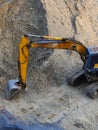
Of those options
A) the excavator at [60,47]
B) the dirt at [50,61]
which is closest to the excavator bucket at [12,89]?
the excavator at [60,47]

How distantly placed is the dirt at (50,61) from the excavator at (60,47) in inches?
10.1

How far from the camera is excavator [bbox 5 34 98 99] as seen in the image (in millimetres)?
10531

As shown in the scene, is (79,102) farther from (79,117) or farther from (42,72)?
(42,72)

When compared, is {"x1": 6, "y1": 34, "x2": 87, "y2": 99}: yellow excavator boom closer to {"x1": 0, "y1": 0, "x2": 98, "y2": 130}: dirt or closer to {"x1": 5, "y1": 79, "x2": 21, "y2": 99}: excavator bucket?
{"x1": 5, "y1": 79, "x2": 21, "y2": 99}: excavator bucket

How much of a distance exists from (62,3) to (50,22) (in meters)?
1.32

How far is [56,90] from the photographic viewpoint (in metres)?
11.3

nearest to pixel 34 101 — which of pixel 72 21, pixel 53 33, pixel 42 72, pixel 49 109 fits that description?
pixel 49 109

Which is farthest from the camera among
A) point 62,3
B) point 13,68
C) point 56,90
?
point 62,3

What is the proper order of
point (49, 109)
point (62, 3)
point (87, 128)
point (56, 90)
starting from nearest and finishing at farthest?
point (87, 128), point (49, 109), point (56, 90), point (62, 3)

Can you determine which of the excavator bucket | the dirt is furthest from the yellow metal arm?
the dirt

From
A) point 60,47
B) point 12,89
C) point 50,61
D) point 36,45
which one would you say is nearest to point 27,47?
point 36,45

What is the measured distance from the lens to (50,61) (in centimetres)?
1224

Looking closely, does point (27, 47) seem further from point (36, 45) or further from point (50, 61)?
point (50, 61)

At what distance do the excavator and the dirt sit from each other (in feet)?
0.84
